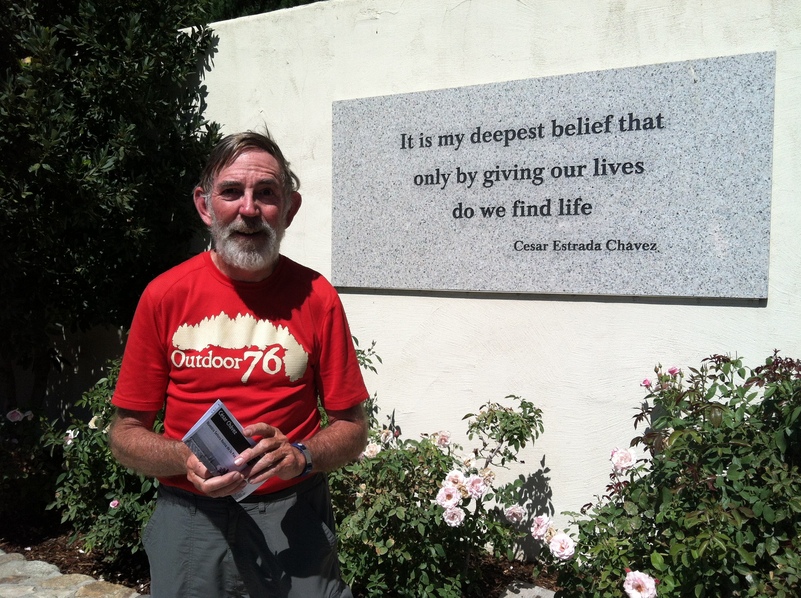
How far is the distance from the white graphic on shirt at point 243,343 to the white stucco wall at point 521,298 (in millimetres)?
1884

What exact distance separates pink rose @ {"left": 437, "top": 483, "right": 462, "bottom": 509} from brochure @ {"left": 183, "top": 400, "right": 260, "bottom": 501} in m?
1.45

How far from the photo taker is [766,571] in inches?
98.8

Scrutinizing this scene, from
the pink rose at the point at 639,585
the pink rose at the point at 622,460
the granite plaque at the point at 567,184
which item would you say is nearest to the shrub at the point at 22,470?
the granite plaque at the point at 567,184

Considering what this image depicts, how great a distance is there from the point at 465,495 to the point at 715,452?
983mm

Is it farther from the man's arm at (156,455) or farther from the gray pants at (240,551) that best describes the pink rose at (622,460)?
the man's arm at (156,455)

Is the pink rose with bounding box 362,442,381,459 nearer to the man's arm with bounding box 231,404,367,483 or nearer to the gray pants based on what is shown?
the man's arm with bounding box 231,404,367,483

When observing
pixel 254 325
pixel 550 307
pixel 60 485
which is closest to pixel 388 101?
pixel 550 307

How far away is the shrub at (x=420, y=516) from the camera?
3.05m

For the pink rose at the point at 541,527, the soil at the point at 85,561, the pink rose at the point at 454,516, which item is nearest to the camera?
the pink rose at the point at 454,516

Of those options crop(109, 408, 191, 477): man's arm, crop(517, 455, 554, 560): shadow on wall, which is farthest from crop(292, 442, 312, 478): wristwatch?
crop(517, 455, 554, 560): shadow on wall

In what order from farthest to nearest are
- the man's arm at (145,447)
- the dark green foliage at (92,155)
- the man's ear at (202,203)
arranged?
the dark green foliage at (92,155), the man's ear at (202,203), the man's arm at (145,447)

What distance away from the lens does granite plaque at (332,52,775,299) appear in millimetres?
3150

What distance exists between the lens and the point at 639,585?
2.51 m

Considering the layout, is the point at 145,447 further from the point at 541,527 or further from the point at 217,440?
the point at 541,527
